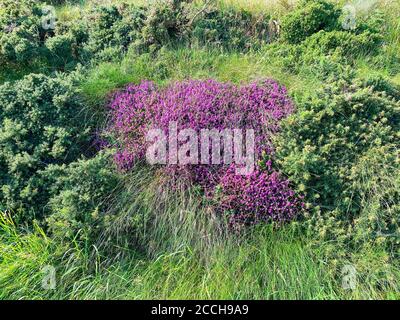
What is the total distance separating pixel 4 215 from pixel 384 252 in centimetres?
322

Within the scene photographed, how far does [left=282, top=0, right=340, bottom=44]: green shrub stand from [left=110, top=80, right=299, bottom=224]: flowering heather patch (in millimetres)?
1032

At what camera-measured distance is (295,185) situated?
3938 mm

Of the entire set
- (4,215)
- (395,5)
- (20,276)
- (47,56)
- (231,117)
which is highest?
(395,5)

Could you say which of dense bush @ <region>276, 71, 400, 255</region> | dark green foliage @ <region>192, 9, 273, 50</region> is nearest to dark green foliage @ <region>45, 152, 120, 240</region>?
dense bush @ <region>276, 71, 400, 255</region>

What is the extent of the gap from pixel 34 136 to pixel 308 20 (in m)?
3.32

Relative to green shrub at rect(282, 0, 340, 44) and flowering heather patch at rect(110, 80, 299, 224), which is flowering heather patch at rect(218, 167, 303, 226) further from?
green shrub at rect(282, 0, 340, 44)

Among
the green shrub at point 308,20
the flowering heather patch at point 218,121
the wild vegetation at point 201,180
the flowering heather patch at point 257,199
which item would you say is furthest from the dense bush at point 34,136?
the green shrub at point 308,20

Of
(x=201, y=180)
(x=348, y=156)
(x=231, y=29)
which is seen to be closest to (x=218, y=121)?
(x=201, y=180)

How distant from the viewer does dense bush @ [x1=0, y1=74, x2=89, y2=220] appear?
3.88m

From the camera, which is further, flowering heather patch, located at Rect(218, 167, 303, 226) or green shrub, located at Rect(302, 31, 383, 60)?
green shrub, located at Rect(302, 31, 383, 60)

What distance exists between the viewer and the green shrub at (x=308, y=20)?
5.07 metres

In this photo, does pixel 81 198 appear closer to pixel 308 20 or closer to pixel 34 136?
pixel 34 136

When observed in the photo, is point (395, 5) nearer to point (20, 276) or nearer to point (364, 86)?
point (364, 86)
